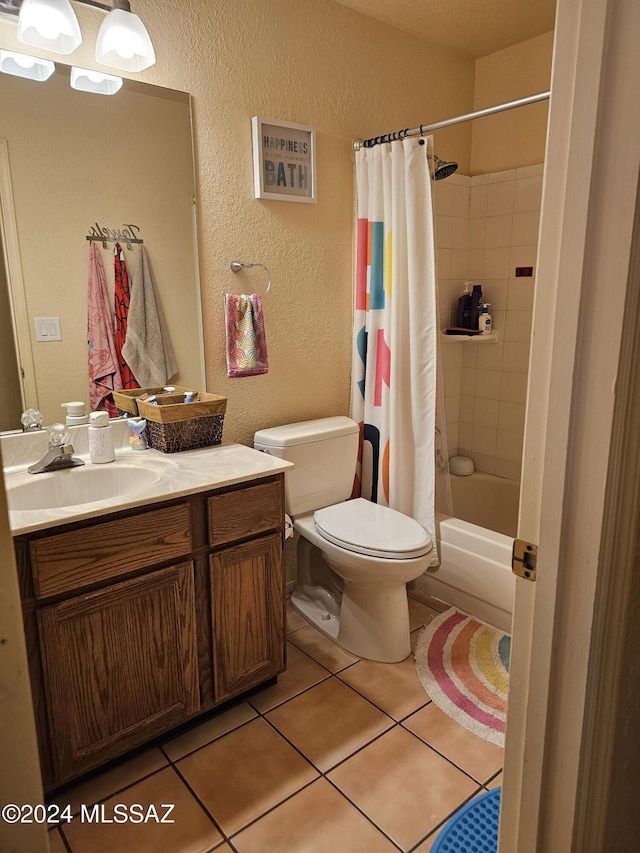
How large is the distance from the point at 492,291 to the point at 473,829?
7.82 ft

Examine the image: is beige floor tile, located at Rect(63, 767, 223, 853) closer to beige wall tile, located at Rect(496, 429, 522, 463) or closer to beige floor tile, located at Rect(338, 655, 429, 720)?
beige floor tile, located at Rect(338, 655, 429, 720)

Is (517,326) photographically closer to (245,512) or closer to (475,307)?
(475,307)

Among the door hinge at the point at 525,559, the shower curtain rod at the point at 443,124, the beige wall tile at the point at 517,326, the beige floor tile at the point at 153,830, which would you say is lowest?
the beige floor tile at the point at 153,830

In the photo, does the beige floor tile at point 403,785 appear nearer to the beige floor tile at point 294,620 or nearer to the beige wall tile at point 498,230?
the beige floor tile at point 294,620

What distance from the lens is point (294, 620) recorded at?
8.18 ft

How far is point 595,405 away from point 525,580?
0.30m

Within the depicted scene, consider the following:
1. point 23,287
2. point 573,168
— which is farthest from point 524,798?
point 23,287

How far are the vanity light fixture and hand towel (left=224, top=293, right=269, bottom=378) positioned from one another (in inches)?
31.1

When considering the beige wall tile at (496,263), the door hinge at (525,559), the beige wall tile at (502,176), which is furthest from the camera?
the beige wall tile at (496,263)

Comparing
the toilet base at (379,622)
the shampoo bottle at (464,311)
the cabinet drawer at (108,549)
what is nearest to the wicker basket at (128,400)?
the cabinet drawer at (108,549)

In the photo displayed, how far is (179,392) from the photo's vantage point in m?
2.16

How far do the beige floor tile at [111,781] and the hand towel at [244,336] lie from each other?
1310mm

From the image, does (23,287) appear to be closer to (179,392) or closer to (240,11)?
(179,392)

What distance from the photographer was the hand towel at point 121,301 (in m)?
1.99
